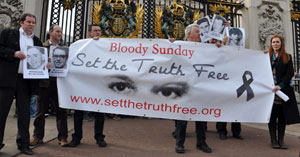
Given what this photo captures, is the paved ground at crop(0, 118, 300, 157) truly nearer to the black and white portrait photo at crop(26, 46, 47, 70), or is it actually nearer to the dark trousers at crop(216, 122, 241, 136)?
the dark trousers at crop(216, 122, 241, 136)

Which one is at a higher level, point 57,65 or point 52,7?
point 52,7

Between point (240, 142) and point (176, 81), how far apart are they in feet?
6.14

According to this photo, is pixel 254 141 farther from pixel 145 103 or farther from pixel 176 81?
pixel 145 103

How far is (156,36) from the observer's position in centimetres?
780

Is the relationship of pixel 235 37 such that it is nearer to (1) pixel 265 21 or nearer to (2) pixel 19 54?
(2) pixel 19 54

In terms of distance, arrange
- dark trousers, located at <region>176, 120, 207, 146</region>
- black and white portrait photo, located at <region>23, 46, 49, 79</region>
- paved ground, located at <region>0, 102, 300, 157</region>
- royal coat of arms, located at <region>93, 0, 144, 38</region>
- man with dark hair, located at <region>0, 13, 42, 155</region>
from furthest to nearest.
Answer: royal coat of arms, located at <region>93, 0, 144, 38</region>
dark trousers, located at <region>176, 120, 207, 146</region>
paved ground, located at <region>0, 102, 300, 157</region>
black and white portrait photo, located at <region>23, 46, 49, 79</region>
man with dark hair, located at <region>0, 13, 42, 155</region>

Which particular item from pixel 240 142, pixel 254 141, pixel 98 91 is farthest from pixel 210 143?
pixel 98 91

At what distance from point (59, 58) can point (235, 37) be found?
346 cm

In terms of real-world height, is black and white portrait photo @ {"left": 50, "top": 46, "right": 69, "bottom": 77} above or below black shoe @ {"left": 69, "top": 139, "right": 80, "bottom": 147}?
above

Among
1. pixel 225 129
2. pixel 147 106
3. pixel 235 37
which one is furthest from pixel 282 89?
pixel 147 106

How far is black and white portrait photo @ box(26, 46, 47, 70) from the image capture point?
9.61 ft

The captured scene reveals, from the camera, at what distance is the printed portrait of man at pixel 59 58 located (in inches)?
130

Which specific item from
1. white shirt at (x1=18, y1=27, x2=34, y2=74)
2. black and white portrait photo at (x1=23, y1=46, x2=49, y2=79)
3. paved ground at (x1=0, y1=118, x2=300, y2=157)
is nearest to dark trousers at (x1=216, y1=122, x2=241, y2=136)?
paved ground at (x1=0, y1=118, x2=300, y2=157)

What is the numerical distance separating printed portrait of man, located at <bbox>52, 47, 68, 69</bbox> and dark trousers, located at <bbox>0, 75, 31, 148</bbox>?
0.48 metres
